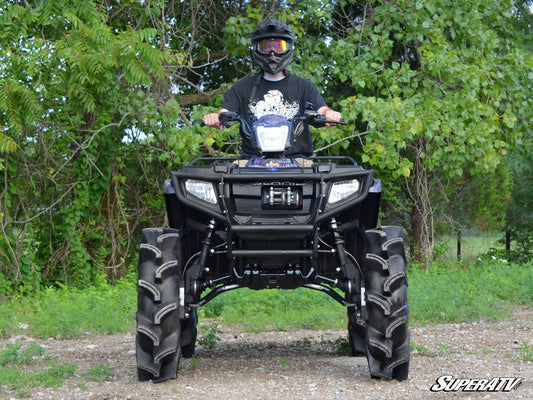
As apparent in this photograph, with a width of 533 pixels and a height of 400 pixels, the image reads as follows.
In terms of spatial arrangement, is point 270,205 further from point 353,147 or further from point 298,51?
point 353,147

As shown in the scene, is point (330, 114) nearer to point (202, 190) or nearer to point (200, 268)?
point (202, 190)

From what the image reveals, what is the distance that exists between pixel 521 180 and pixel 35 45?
1334 cm

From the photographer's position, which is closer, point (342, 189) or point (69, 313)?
point (342, 189)

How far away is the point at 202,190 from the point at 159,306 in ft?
2.80

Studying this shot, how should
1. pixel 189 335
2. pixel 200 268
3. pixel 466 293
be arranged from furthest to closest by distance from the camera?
1. pixel 466 293
2. pixel 189 335
3. pixel 200 268

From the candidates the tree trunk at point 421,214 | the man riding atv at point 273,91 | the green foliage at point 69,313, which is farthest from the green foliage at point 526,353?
the tree trunk at point 421,214

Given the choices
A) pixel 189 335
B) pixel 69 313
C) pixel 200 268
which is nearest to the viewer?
pixel 200 268

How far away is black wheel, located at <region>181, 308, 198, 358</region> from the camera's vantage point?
26.5ft

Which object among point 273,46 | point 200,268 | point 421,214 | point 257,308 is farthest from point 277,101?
point 421,214

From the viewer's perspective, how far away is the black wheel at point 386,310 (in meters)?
6.71

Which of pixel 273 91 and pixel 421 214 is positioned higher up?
pixel 273 91

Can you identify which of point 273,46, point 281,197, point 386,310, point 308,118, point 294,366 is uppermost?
point 273,46

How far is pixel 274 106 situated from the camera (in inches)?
290

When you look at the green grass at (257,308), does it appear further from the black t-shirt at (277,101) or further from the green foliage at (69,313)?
the black t-shirt at (277,101)
